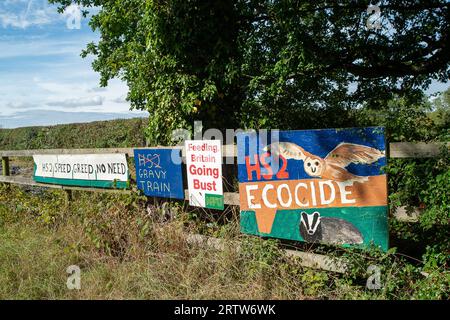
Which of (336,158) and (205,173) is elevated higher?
(336,158)

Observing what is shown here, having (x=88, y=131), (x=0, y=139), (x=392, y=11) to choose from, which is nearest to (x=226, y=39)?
(x=392, y=11)

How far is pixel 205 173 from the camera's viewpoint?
5715mm

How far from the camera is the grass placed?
4176 mm

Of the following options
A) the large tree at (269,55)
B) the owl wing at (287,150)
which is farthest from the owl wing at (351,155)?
the large tree at (269,55)

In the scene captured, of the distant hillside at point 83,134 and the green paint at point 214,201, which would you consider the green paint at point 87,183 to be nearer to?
the green paint at point 214,201

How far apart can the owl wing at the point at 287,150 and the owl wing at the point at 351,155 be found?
1.08 ft

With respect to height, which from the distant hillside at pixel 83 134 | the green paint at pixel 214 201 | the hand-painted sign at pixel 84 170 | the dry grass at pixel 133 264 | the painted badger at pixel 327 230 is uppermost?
the distant hillside at pixel 83 134

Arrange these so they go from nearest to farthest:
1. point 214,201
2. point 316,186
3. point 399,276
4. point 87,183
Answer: point 399,276 → point 316,186 → point 214,201 → point 87,183

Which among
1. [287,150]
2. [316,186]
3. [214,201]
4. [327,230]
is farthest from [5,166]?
[327,230]

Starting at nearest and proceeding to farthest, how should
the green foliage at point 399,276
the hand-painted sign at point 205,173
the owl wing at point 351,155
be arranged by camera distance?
1. the green foliage at point 399,276
2. the owl wing at point 351,155
3. the hand-painted sign at point 205,173

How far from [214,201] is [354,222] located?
6.40 feet

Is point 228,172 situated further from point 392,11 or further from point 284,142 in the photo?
point 392,11

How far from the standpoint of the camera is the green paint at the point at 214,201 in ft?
18.2

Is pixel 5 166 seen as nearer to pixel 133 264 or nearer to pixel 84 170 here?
pixel 84 170
